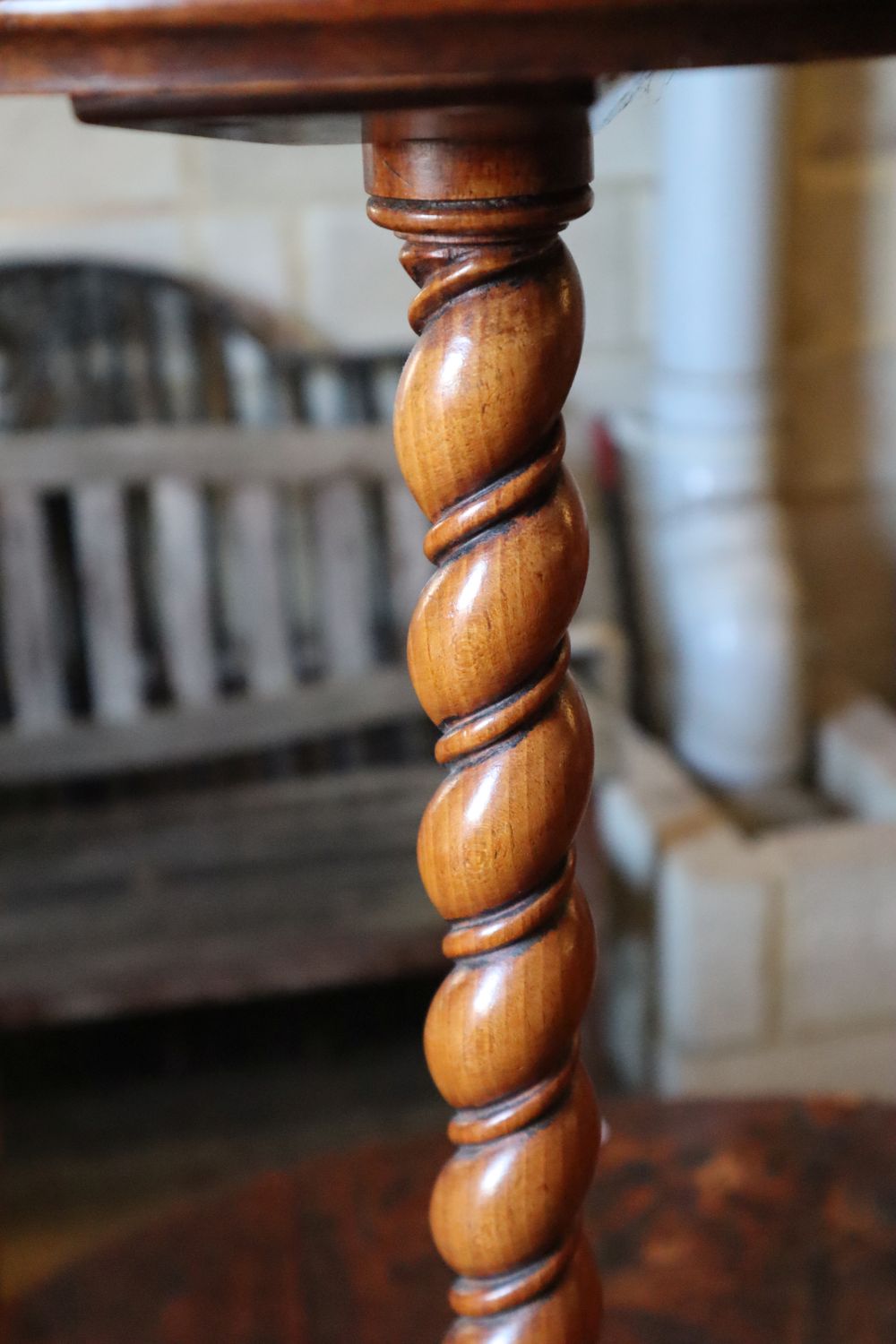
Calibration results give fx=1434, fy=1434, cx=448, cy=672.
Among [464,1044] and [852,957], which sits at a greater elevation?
[464,1044]

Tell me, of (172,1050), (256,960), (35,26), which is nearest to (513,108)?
(35,26)

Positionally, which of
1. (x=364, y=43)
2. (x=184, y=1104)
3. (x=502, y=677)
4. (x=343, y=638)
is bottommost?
(x=184, y=1104)

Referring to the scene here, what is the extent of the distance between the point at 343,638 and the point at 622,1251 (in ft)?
3.64

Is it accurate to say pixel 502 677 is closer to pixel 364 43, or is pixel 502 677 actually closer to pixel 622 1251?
pixel 364 43

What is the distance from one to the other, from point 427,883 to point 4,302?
1554 mm

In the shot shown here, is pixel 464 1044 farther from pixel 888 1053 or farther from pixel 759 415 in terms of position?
pixel 759 415

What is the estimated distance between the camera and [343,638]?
179 cm

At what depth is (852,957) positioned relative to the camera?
1610mm

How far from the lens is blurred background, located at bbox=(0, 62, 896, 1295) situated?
1.59m

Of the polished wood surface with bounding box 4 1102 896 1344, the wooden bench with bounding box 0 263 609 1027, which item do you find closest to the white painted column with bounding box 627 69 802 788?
the wooden bench with bounding box 0 263 609 1027

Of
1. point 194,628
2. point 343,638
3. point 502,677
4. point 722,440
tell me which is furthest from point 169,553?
point 502,677

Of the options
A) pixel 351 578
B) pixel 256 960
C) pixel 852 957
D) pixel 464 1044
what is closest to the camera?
pixel 464 1044

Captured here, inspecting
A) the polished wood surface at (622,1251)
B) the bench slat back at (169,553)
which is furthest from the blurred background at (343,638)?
the polished wood surface at (622,1251)

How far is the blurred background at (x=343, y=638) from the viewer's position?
159 centimetres
